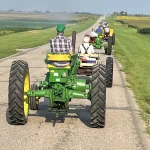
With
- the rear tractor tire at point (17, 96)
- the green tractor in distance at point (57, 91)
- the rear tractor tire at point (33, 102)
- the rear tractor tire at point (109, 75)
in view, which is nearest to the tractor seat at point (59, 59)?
the green tractor in distance at point (57, 91)

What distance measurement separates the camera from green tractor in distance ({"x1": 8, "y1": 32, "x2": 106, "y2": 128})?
7586mm

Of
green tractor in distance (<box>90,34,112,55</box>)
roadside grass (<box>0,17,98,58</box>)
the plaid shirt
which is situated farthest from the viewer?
roadside grass (<box>0,17,98,58</box>)

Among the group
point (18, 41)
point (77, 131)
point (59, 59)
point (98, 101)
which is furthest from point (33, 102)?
point (18, 41)

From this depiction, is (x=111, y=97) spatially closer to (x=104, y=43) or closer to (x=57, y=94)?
(x=57, y=94)

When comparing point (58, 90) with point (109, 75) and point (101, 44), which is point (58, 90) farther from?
point (101, 44)

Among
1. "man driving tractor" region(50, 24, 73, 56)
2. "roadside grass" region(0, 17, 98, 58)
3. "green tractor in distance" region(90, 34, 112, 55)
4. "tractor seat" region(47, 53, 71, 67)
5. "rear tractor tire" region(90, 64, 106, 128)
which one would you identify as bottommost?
"roadside grass" region(0, 17, 98, 58)

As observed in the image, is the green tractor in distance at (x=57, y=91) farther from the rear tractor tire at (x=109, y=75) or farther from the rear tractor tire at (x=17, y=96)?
the rear tractor tire at (x=109, y=75)

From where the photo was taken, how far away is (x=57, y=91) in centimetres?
777

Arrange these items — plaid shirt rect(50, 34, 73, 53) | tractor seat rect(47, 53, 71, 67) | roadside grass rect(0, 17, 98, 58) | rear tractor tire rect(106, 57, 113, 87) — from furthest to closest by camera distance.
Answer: roadside grass rect(0, 17, 98, 58) < rear tractor tire rect(106, 57, 113, 87) < plaid shirt rect(50, 34, 73, 53) < tractor seat rect(47, 53, 71, 67)

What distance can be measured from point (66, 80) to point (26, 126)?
116 cm

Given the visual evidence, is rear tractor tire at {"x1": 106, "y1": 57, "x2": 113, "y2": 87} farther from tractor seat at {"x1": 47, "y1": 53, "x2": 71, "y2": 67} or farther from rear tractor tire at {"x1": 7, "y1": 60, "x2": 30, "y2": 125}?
rear tractor tire at {"x1": 7, "y1": 60, "x2": 30, "y2": 125}

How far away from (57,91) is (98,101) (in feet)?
2.64

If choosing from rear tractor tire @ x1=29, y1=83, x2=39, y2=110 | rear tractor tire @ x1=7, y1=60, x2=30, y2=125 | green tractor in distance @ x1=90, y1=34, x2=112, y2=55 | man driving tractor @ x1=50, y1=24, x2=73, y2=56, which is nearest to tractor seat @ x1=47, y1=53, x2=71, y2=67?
man driving tractor @ x1=50, y1=24, x2=73, y2=56

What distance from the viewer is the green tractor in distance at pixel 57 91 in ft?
24.9
